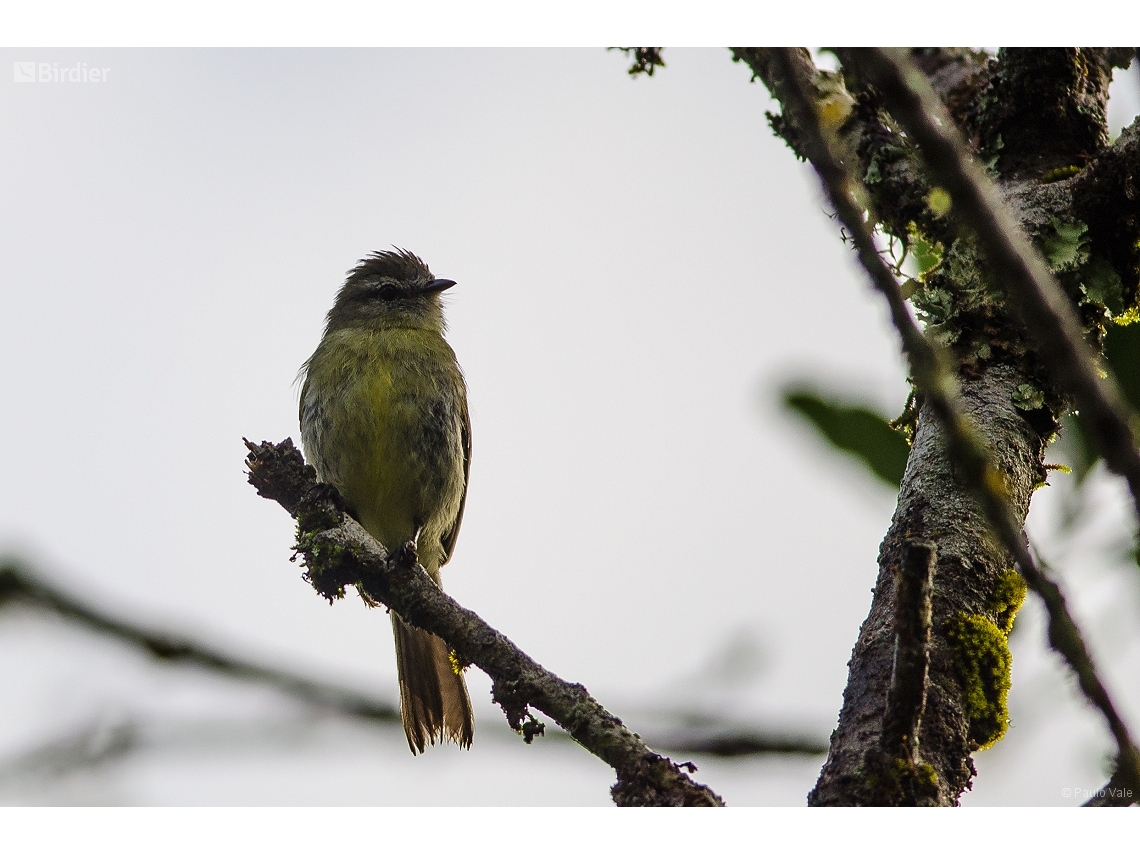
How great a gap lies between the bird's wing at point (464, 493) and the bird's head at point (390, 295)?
2.18ft

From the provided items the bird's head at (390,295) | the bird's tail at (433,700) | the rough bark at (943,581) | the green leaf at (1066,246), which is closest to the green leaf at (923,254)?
the green leaf at (1066,246)

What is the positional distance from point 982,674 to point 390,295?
195 inches

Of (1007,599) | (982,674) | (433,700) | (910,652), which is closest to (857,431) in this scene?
(1007,599)

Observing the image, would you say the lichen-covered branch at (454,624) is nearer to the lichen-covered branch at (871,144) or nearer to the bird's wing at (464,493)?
the lichen-covered branch at (871,144)

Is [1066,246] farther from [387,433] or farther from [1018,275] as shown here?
[387,433]

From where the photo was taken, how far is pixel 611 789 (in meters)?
2.58

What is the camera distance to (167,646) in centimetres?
194

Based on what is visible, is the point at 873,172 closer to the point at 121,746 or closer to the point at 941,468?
the point at 941,468

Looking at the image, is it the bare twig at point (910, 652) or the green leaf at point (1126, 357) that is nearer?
the bare twig at point (910, 652)

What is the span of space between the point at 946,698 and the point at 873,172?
2272 mm

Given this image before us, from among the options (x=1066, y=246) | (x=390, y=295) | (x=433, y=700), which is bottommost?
(x=433, y=700)

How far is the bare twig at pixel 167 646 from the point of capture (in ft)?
5.52

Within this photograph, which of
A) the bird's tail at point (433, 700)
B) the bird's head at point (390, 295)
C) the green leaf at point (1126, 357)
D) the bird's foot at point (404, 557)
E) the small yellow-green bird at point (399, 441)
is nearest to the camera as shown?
Result: the bird's foot at point (404, 557)

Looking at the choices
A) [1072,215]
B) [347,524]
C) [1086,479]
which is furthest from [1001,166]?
[347,524]
